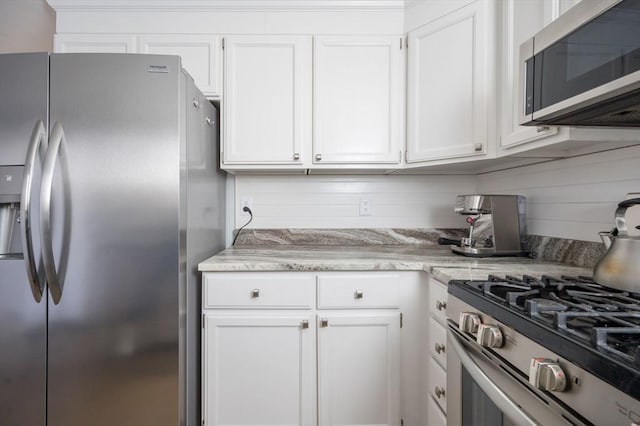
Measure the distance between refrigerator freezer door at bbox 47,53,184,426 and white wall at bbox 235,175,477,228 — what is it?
2.86ft

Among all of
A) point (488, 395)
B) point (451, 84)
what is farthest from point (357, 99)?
point (488, 395)

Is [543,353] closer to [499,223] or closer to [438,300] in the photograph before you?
[438,300]

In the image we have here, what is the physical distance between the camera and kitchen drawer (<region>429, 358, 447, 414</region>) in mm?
1286

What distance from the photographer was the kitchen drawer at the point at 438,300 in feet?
4.32

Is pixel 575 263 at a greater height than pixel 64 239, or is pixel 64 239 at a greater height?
pixel 64 239

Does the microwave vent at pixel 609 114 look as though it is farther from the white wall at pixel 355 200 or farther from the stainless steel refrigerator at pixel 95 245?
the stainless steel refrigerator at pixel 95 245

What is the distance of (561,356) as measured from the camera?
63 cm

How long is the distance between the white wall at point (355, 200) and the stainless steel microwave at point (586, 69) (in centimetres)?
111

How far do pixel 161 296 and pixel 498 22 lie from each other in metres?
1.88

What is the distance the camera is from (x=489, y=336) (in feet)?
2.71

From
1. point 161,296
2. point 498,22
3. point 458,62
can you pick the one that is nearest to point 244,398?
point 161,296

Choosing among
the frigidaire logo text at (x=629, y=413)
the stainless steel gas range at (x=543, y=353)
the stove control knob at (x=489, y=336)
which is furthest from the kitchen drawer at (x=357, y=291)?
the frigidaire logo text at (x=629, y=413)

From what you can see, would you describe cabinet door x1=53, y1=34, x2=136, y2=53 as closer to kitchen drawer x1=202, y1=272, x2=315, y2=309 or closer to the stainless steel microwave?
kitchen drawer x1=202, y1=272, x2=315, y2=309

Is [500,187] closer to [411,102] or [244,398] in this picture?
[411,102]
